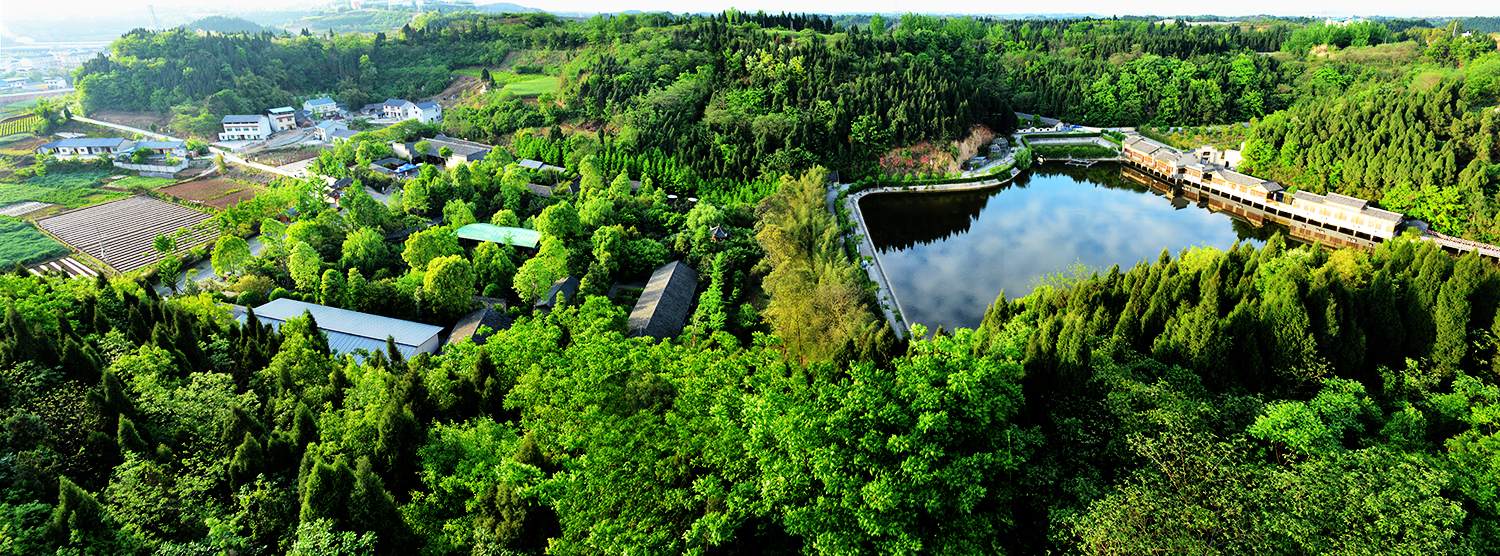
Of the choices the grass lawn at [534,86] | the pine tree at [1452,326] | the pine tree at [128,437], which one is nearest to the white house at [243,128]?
the grass lawn at [534,86]

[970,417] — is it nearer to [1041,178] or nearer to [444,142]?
[1041,178]

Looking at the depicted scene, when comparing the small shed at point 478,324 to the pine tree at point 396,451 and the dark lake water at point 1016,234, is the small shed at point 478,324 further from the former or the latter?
the dark lake water at point 1016,234

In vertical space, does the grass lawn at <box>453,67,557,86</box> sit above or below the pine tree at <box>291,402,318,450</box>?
above

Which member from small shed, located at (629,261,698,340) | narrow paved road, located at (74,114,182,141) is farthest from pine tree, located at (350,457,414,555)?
narrow paved road, located at (74,114,182,141)

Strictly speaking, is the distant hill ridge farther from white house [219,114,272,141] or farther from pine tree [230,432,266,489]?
pine tree [230,432,266,489]

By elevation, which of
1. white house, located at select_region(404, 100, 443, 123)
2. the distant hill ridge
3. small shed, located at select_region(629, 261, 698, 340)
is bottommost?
small shed, located at select_region(629, 261, 698, 340)

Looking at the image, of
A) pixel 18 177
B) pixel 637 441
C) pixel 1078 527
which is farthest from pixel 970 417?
pixel 18 177
